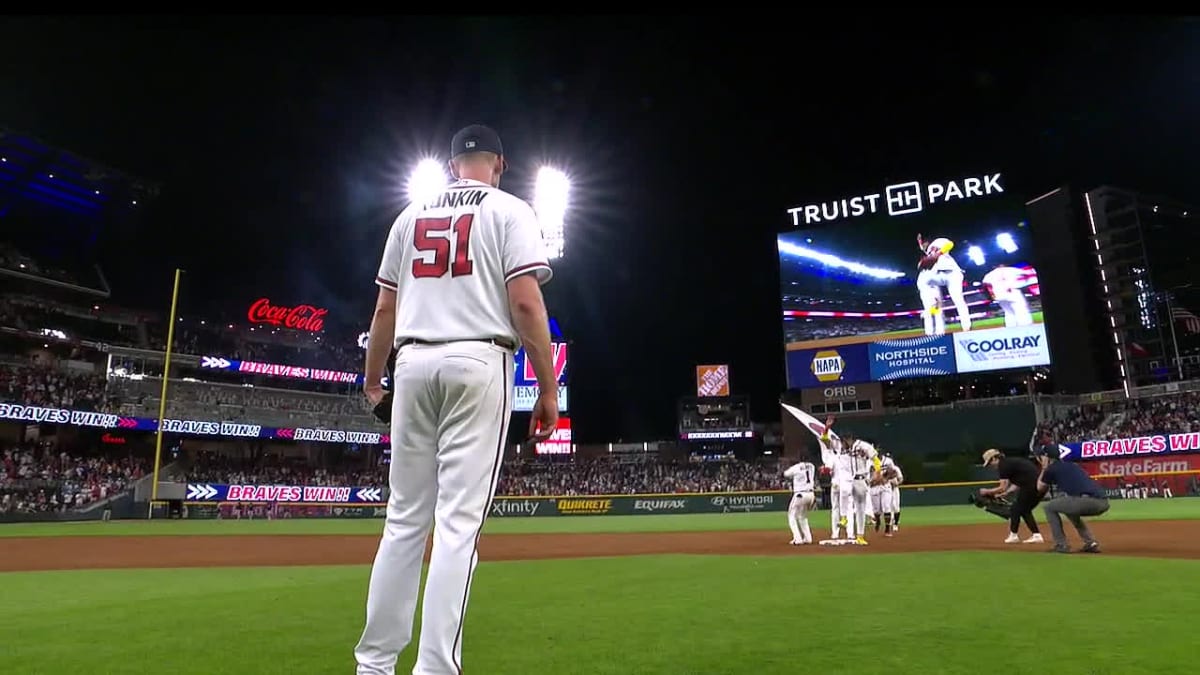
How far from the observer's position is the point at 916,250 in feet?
134

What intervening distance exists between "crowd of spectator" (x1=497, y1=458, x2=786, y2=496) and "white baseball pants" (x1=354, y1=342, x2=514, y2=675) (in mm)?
43295

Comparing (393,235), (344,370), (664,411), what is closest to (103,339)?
(344,370)

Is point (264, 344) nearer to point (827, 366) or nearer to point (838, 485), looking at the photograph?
point (827, 366)

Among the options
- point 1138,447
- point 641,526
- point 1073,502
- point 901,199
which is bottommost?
point 641,526

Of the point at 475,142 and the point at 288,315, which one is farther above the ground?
the point at 288,315

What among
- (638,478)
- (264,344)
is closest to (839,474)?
(638,478)

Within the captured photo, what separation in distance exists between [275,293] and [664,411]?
119 feet

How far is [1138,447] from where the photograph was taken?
112 feet

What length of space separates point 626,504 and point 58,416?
29.9 meters

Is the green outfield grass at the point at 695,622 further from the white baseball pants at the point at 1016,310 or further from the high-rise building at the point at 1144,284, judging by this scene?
the high-rise building at the point at 1144,284

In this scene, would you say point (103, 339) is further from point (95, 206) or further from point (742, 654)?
point (742, 654)

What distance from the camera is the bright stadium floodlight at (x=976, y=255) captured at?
38.9m

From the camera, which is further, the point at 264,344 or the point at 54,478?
the point at 264,344

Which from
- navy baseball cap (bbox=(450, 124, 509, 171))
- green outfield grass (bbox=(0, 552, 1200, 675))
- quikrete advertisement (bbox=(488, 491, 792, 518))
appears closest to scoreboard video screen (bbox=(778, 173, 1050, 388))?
quikrete advertisement (bbox=(488, 491, 792, 518))
